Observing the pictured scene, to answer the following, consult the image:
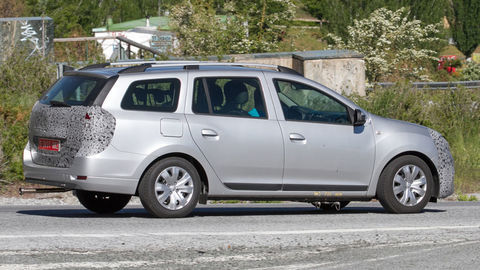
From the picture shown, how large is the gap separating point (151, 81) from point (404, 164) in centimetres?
308

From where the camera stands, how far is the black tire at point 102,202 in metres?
10.8

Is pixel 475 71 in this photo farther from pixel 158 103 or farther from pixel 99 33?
pixel 158 103

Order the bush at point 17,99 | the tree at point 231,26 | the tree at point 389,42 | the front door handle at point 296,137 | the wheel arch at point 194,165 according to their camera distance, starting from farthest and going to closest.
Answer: the tree at point 389,42, the tree at point 231,26, the bush at point 17,99, the front door handle at point 296,137, the wheel arch at point 194,165

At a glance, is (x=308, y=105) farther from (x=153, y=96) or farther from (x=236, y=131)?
(x=153, y=96)

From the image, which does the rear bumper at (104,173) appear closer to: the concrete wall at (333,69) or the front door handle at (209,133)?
the front door handle at (209,133)

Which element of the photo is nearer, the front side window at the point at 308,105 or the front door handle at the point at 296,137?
the front door handle at the point at 296,137

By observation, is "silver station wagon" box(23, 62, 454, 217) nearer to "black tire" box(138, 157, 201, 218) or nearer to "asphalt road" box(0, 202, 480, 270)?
"black tire" box(138, 157, 201, 218)

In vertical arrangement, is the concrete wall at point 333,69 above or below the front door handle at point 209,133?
above

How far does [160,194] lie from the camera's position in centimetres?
961

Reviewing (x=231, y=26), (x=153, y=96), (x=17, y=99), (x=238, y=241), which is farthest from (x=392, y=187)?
(x=231, y=26)

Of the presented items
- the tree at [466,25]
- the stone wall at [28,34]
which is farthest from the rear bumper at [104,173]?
the tree at [466,25]

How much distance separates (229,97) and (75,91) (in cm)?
165

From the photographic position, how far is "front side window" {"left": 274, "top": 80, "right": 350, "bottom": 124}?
34.6 ft

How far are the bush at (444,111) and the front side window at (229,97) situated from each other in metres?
8.74
